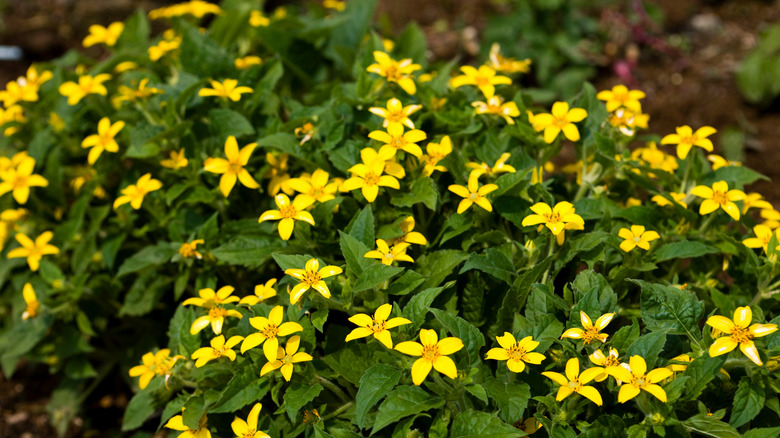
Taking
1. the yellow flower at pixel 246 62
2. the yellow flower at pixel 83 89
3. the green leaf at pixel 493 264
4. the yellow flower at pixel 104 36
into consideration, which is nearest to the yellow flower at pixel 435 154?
the green leaf at pixel 493 264

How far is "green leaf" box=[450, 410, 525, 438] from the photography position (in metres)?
1.89

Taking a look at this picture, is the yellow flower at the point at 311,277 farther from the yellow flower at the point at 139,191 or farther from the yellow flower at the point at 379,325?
the yellow flower at the point at 139,191

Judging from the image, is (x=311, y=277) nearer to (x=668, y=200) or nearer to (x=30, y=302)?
(x=668, y=200)

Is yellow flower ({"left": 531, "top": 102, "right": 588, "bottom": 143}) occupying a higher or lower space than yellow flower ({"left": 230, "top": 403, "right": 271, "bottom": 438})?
higher

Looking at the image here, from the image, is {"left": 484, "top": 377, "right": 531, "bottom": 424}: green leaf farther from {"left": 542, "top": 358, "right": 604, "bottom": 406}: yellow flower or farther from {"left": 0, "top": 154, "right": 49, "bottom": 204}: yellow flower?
{"left": 0, "top": 154, "right": 49, "bottom": 204}: yellow flower

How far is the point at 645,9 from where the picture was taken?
5688 mm

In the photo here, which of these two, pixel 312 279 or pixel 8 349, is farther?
pixel 8 349

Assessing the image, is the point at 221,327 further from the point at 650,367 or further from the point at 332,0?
the point at 332,0

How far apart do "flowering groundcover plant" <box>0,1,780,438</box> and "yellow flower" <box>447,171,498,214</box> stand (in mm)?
10

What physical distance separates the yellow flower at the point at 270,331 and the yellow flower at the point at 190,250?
0.65 m

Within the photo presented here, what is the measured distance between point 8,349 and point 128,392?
752 mm

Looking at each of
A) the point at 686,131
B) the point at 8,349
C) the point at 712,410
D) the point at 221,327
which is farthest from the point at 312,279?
the point at 8,349

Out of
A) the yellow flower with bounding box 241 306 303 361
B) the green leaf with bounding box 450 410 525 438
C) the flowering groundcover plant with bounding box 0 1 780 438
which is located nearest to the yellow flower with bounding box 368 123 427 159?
the flowering groundcover plant with bounding box 0 1 780 438

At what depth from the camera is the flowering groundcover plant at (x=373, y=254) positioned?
203 centimetres
